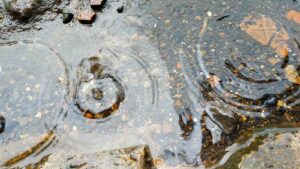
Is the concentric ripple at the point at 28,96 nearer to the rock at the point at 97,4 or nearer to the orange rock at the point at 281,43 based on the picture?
the rock at the point at 97,4

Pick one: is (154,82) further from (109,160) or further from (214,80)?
(109,160)

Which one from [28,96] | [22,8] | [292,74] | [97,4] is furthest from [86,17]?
[292,74]

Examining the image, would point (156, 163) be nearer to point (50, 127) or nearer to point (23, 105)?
point (50, 127)

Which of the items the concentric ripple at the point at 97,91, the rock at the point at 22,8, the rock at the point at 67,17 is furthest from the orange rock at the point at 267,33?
the rock at the point at 22,8

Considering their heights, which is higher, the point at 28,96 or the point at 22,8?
the point at 22,8

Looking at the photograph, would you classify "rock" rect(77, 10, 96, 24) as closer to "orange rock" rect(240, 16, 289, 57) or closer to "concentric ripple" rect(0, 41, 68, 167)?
"concentric ripple" rect(0, 41, 68, 167)

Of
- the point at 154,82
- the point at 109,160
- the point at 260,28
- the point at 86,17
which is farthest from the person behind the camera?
the point at 86,17

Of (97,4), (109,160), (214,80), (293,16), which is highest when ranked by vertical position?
(97,4)
